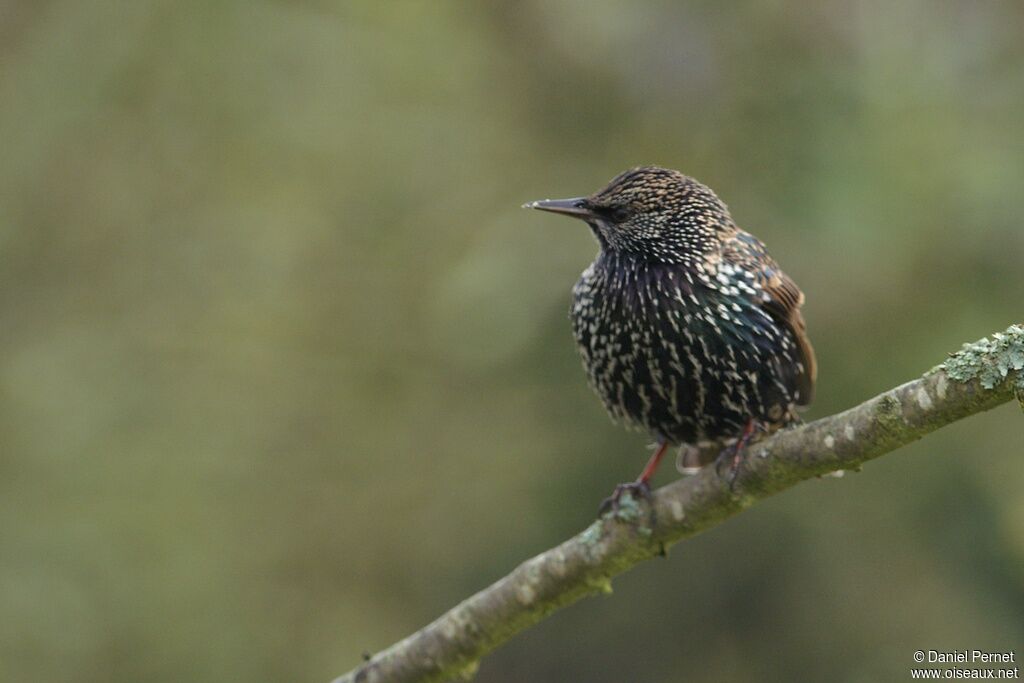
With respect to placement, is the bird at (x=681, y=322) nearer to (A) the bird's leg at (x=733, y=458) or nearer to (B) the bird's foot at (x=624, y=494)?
(B) the bird's foot at (x=624, y=494)

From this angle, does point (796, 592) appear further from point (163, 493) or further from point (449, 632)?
point (163, 493)

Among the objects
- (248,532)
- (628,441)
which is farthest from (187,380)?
(628,441)

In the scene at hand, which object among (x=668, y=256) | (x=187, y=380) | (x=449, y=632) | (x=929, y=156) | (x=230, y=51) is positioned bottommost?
(x=449, y=632)

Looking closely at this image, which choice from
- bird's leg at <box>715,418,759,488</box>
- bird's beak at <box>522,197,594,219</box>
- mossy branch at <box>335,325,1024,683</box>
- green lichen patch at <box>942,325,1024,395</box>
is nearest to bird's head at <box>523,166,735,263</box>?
bird's beak at <box>522,197,594,219</box>

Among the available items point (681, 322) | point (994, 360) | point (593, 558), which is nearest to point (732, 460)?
point (593, 558)

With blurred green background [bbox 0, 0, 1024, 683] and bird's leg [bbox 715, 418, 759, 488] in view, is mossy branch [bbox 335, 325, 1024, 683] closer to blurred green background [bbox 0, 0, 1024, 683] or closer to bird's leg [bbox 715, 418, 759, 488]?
bird's leg [bbox 715, 418, 759, 488]

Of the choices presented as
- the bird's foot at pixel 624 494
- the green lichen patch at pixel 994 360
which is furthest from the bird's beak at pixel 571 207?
the green lichen patch at pixel 994 360
